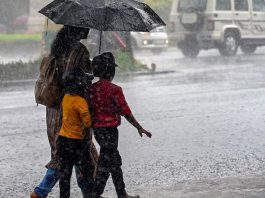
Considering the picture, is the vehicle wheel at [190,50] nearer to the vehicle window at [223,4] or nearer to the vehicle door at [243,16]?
the vehicle window at [223,4]

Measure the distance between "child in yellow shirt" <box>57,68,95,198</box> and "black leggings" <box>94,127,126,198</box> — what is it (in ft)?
0.54

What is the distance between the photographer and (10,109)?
496 inches

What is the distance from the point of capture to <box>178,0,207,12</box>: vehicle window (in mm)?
23719

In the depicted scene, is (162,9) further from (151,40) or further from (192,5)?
(192,5)

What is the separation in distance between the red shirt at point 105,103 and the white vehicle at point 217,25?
17.9m

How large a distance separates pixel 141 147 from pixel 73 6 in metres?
→ 3.59

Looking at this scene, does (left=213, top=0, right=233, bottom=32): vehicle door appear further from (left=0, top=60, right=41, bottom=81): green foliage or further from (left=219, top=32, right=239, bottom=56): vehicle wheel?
(left=0, top=60, right=41, bottom=81): green foliage

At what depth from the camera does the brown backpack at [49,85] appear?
5906 mm

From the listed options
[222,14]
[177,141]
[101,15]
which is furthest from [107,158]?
[222,14]

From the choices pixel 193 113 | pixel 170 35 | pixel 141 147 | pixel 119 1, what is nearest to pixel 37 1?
pixel 170 35

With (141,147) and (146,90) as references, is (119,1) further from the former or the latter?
(146,90)

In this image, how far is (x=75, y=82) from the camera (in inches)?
225

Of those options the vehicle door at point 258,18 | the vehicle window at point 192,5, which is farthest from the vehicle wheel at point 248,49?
the vehicle window at point 192,5

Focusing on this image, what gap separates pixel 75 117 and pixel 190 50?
19163 mm
